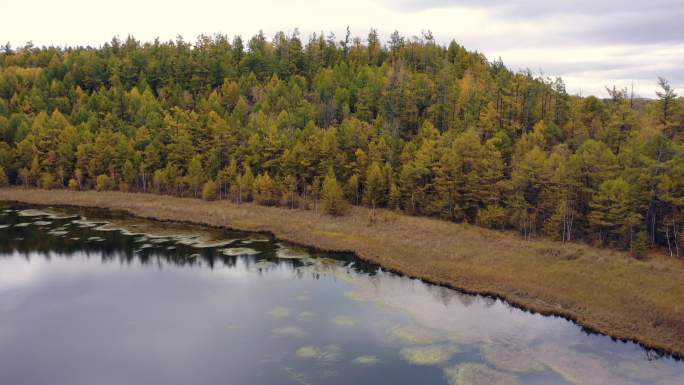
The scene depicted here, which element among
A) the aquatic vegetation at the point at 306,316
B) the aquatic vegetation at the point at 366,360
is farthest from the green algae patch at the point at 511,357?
the aquatic vegetation at the point at 306,316

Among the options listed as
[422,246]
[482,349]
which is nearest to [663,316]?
[482,349]

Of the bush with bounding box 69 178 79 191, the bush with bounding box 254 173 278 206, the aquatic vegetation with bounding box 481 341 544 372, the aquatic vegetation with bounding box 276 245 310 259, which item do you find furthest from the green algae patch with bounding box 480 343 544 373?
the bush with bounding box 69 178 79 191

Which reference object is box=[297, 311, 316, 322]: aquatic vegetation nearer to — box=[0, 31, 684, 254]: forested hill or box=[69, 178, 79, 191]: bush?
box=[0, 31, 684, 254]: forested hill

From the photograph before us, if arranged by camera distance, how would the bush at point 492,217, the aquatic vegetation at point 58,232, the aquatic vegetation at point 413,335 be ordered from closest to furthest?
the aquatic vegetation at point 413,335 < the bush at point 492,217 < the aquatic vegetation at point 58,232

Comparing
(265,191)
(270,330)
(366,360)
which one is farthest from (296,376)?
(265,191)

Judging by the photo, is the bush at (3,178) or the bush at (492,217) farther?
the bush at (3,178)

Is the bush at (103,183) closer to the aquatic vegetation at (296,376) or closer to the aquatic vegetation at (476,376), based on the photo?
the aquatic vegetation at (296,376)

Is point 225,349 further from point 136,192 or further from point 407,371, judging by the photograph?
point 136,192
